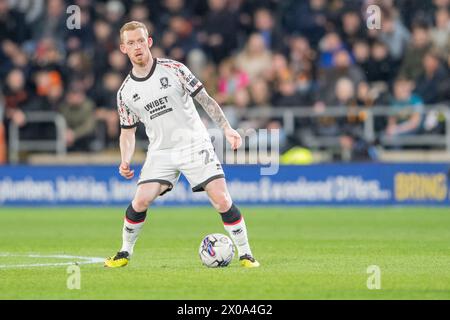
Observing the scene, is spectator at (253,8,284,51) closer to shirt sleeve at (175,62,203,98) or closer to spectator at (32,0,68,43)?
spectator at (32,0,68,43)

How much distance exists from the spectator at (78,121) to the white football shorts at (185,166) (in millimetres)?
12331

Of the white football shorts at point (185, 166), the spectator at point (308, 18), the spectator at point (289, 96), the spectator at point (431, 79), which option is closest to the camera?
the white football shorts at point (185, 166)

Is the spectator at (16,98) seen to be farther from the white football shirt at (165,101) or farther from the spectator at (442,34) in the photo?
the white football shirt at (165,101)

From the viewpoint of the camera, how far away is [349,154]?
891 inches

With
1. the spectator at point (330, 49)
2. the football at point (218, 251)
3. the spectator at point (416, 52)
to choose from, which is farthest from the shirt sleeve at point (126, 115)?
the spectator at point (416, 52)

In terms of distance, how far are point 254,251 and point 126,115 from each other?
286 centimetres

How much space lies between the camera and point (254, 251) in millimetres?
13734

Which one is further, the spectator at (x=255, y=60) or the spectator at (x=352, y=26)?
the spectator at (x=255, y=60)

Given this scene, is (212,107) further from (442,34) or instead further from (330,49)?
(442,34)

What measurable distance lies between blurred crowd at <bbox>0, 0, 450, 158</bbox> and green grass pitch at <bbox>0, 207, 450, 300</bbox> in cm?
230

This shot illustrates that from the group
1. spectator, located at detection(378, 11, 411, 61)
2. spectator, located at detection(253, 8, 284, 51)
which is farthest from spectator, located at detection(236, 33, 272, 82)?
Result: spectator, located at detection(378, 11, 411, 61)

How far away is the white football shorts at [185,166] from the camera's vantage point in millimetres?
11484

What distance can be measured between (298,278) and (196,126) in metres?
2.02
